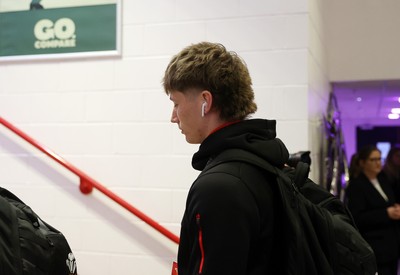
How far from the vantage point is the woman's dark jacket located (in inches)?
133

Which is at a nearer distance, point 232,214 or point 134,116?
point 232,214

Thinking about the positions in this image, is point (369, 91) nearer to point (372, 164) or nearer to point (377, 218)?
point (372, 164)

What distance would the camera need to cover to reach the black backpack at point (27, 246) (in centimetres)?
120

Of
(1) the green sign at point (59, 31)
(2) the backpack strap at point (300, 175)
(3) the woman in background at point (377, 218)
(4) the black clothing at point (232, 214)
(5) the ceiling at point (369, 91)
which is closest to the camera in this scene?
(4) the black clothing at point (232, 214)

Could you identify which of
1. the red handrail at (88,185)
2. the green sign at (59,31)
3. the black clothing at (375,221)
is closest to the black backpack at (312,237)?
the red handrail at (88,185)

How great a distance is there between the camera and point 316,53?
2.81 m

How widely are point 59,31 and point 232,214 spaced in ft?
6.60

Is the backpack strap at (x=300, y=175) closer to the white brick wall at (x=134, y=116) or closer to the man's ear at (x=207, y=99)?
the man's ear at (x=207, y=99)

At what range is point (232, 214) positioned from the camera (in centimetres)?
102

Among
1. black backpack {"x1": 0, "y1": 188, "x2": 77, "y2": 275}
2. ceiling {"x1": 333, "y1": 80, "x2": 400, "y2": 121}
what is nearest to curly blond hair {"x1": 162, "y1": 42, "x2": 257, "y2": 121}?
black backpack {"x1": 0, "y1": 188, "x2": 77, "y2": 275}

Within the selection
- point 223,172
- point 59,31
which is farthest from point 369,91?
point 223,172

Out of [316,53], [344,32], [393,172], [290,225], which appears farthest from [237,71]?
[393,172]

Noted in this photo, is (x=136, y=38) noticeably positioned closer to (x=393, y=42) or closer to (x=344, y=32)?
(x=344, y=32)

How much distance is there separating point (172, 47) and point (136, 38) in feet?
0.70
